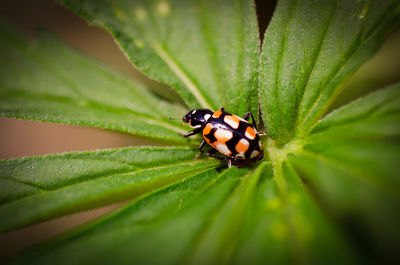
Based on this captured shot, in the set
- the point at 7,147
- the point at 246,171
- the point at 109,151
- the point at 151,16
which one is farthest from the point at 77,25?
the point at 246,171

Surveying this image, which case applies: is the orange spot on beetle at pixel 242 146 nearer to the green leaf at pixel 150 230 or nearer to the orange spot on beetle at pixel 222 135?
the orange spot on beetle at pixel 222 135

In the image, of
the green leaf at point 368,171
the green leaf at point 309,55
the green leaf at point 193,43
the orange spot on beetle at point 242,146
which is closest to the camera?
the green leaf at point 368,171

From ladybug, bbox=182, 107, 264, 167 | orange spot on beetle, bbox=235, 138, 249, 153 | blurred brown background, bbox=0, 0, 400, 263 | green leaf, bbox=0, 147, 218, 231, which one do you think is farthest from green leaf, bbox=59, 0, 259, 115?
blurred brown background, bbox=0, 0, 400, 263

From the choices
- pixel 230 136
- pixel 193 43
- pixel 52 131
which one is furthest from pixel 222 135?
pixel 52 131

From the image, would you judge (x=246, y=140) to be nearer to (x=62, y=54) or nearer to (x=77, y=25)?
(x=62, y=54)

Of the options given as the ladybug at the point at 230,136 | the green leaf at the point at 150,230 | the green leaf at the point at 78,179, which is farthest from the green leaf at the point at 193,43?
the green leaf at the point at 150,230
